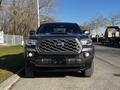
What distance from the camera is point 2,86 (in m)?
10.1

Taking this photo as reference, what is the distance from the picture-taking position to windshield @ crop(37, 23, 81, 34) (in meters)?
14.0

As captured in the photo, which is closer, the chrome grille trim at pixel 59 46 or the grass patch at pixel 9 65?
the chrome grille trim at pixel 59 46

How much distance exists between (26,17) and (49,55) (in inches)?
2290

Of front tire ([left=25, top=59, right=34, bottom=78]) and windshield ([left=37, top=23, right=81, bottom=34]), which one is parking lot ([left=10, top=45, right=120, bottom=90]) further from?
windshield ([left=37, top=23, right=81, bottom=34])

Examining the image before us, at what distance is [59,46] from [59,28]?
242 cm

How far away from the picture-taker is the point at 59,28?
46.4 ft

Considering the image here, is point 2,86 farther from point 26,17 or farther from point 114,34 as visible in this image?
point 26,17

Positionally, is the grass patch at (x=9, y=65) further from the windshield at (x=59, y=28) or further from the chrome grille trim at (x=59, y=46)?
the windshield at (x=59, y=28)

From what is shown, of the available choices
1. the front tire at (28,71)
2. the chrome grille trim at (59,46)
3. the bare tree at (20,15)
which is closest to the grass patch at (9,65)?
→ the front tire at (28,71)

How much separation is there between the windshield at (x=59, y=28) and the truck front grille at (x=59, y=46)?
1964 mm

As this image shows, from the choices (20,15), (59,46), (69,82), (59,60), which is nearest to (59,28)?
(59,46)

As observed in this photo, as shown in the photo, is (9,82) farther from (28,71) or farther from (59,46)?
(59,46)

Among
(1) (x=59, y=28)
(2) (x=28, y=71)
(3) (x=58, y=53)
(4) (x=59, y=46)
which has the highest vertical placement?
(1) (x=59, y=28)

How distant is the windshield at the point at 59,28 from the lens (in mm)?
13969
